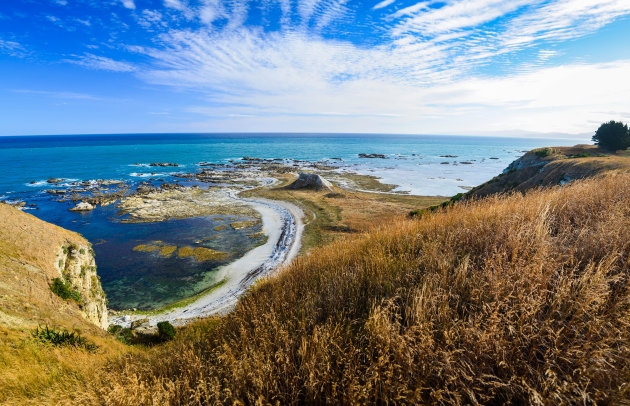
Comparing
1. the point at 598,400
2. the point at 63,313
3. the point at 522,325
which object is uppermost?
the point at 522,325

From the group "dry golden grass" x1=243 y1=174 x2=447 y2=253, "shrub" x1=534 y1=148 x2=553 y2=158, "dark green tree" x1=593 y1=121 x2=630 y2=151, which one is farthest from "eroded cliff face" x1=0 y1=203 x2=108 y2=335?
"dark green tree" x1=593 y1=121 x2=630 y2=151

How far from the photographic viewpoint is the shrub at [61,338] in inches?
292

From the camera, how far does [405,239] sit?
277 inches

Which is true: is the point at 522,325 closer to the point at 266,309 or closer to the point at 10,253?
the point at 266,309

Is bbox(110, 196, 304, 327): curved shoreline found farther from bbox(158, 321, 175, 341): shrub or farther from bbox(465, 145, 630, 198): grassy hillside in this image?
bbox(465, 145, 630, 198): grassy hillside

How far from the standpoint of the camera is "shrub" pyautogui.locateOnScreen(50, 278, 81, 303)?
10.8m

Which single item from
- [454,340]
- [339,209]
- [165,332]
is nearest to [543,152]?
[339,209]

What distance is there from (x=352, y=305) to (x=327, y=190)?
45089 millimetres

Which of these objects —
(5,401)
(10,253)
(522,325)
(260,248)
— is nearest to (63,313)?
(10,253)

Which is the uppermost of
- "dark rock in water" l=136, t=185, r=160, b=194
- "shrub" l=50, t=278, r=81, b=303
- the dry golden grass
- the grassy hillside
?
the grassy hillside

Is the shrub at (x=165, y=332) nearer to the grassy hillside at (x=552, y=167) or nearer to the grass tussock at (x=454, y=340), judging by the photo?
the grass tussock at (x=454, y=340)

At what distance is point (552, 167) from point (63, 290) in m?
36.0

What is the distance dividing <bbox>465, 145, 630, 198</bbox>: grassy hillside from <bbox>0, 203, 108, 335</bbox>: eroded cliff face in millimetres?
24760

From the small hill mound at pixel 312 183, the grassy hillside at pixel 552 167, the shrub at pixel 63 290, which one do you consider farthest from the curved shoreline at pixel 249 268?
the grassy hillside at pixel 552 167
